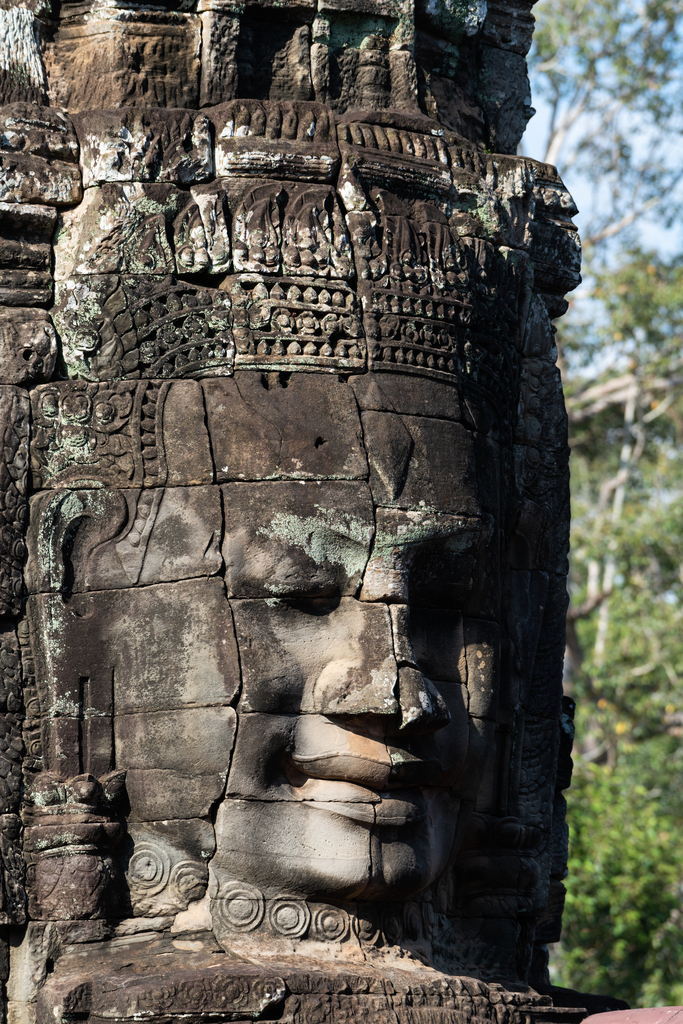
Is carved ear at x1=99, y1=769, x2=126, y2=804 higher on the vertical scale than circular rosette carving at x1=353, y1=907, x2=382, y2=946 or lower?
higher

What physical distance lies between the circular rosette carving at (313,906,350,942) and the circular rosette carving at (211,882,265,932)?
0.22 meters

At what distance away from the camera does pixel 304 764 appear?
5.62m

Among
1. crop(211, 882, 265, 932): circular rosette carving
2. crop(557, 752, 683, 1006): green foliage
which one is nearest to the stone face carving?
crop(211, 882, 265, 932): circular rosette carving

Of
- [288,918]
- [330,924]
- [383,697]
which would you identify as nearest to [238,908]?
[288,918]

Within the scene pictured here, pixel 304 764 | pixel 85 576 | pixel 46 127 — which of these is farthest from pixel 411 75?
pixel 304 764

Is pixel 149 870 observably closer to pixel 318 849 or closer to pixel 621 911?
pixel 318 849

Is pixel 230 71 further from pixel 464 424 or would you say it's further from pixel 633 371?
pixel 633 371

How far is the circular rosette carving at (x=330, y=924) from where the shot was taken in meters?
5.58

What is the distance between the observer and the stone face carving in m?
5.57

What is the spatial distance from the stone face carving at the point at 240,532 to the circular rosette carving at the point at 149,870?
1cm

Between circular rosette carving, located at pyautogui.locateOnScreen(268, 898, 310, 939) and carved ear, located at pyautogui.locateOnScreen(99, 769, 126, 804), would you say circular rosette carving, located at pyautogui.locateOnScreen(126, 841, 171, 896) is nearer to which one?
carved ear, located at pyautogui.locateOnScreen(99, 769, 126, 804)

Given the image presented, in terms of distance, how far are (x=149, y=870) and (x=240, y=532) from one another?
137cm

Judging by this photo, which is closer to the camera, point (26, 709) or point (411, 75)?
point (26, 709)

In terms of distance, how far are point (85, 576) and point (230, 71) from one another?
229cm
